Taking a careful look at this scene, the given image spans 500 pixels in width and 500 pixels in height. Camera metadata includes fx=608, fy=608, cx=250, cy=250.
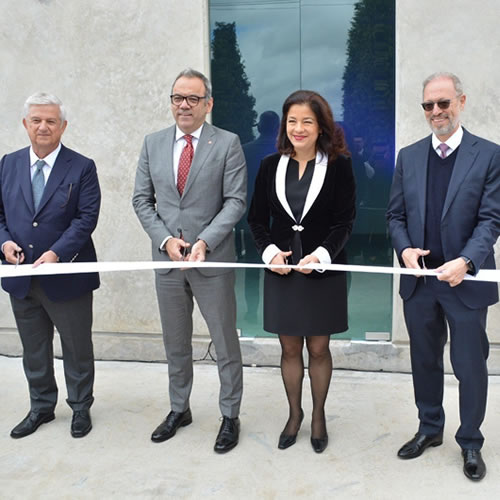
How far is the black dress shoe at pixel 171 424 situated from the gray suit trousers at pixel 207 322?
11 cm

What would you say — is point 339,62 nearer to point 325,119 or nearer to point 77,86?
point 325,119

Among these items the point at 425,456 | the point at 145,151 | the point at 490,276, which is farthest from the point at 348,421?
the point at 145,151

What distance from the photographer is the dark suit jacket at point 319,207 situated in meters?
3.39

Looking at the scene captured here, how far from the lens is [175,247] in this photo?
139 inches

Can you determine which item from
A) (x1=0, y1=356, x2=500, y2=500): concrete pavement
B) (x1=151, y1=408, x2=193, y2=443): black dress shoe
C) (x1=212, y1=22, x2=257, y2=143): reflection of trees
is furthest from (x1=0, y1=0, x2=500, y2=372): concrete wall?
(x1=151, y1=408, x2=193, y2=443): black dress shoe

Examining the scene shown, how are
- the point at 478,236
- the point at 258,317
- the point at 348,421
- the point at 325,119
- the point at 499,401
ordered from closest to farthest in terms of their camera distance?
the point at 478,236
the point at 325,119
the point at 348,421
the point at 499,401
the point at 258,317

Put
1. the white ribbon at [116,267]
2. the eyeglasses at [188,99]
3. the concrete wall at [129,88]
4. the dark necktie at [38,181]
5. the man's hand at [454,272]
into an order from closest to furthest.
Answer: the man's hand at [454,272]
the white ribbon at [116,267]
the eyeglasses at [188,99]
the dark necktie at [38,181]
the concrete wall at [129,88]

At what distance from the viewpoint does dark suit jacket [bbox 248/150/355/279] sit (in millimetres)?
3395

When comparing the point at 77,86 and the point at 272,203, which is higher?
the point at 77,86

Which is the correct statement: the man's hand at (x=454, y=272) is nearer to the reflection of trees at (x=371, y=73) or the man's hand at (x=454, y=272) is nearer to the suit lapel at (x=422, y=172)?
the suit lapel at (x=422, y=172)

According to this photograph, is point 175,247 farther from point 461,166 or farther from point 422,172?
point 461,166

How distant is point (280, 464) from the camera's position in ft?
11.3

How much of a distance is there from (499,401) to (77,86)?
4158 mm

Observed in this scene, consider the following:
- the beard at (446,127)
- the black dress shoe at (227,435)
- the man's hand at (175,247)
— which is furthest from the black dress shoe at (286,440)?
the beard at (446,127)
